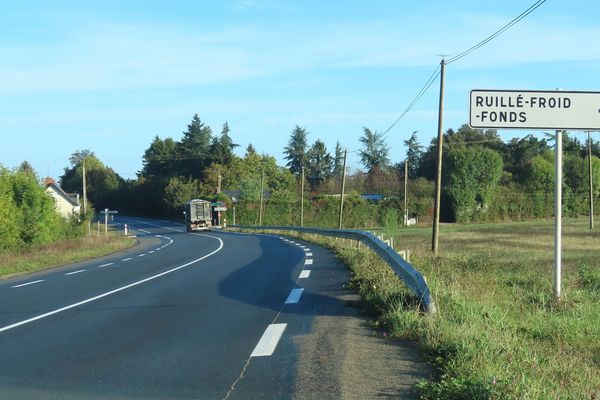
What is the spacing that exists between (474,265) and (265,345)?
26.8 feet

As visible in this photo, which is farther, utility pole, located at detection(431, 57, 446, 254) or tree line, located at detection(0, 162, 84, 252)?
tree line, located at detection(0, 162, 84, 252)

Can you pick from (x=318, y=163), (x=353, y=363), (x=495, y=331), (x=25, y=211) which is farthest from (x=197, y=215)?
(x=318, y=163)

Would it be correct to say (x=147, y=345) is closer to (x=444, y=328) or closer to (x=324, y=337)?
(x=324, y=337)

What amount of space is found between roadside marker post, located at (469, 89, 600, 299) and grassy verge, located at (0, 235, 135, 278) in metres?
17.7

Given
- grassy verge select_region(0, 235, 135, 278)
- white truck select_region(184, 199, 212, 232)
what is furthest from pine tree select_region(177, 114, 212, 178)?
grassy verge select_region(0, 235, 135, 278)

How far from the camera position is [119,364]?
692cm

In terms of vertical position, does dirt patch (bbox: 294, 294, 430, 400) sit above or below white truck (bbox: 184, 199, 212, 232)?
below

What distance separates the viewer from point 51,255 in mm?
30234

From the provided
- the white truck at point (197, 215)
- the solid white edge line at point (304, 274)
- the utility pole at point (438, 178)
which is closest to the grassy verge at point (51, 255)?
the solid white edge line at point (304, 274)

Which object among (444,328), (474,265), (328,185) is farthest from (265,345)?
(328,185)

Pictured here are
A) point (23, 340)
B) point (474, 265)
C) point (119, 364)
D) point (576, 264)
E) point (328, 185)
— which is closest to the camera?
point (119, 364)

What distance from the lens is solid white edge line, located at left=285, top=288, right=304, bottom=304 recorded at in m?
11.0

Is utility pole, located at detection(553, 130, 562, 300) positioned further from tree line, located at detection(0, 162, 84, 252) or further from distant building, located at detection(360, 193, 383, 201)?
A: distant building, located at detection(360, 193, 383, 201)

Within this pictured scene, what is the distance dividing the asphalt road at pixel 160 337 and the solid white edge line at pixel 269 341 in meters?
0.01
